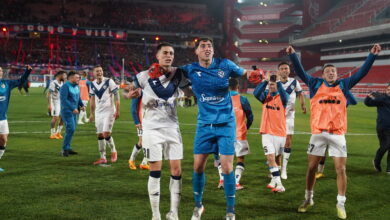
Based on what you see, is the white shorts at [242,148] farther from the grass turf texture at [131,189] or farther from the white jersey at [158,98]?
the white jersey at [158,98]

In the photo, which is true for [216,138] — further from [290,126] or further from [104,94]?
[104,94]

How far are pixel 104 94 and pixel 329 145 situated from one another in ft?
18.7

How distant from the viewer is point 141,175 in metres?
7.88

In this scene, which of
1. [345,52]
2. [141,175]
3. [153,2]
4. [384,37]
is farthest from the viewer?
[153,2]

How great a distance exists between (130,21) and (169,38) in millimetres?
8319

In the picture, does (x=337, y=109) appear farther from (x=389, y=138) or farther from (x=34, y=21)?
(x=34, y=21)

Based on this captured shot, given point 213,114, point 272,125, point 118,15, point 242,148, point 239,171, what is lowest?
point 239,171

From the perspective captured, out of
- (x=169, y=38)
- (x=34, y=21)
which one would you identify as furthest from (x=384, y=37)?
(x=34, y=21)

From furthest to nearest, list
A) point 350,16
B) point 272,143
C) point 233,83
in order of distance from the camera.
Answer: point 350,16 → point 272,143 → point 233,83

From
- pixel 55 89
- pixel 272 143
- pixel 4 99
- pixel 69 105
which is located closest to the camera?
pixel 272 143

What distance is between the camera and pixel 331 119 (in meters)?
5.45

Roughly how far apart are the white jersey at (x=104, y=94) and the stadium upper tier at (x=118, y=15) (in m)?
57.1

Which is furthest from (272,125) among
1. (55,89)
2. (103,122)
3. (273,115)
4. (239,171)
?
(55,89)

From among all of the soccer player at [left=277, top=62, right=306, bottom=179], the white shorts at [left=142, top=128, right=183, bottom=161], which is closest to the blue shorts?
the white shorts at [left=142, top=128, right=183, bottom=161]
